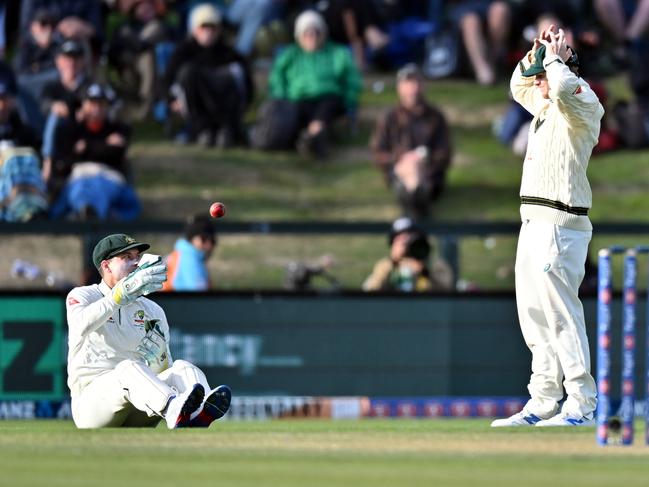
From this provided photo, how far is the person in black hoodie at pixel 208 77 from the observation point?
63.0 ft

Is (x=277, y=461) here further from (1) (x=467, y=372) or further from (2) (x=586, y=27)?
(2) (x=586, y=27)

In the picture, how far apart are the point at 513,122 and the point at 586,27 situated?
8.79 ft

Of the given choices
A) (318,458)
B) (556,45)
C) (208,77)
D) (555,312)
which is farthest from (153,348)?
(208,77)

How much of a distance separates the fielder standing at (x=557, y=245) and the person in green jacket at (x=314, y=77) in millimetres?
9188

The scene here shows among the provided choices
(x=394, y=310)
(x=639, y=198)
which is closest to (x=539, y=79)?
(x=394, y=310)

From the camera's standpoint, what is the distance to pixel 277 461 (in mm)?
8789

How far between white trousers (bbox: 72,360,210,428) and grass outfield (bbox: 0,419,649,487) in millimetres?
175

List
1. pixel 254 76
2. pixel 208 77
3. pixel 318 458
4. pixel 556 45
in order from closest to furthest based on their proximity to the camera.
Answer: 1. pixel 318 458
2. pixel 556 45
3. pixel 208 77
4. pixel 254 76

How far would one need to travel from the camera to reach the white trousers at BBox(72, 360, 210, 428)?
10.1 m

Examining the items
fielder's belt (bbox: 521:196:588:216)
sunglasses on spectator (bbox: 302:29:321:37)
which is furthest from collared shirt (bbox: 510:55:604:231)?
sunglasses on spectator (bbox: 302:29:321:37)

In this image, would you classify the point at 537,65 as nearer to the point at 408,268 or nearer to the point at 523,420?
the point at 523,420

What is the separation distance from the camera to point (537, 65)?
10078 mm

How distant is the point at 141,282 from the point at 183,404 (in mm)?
733

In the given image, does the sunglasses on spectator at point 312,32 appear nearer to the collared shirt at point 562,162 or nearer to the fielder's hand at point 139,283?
the collared shirt at point 562,162
